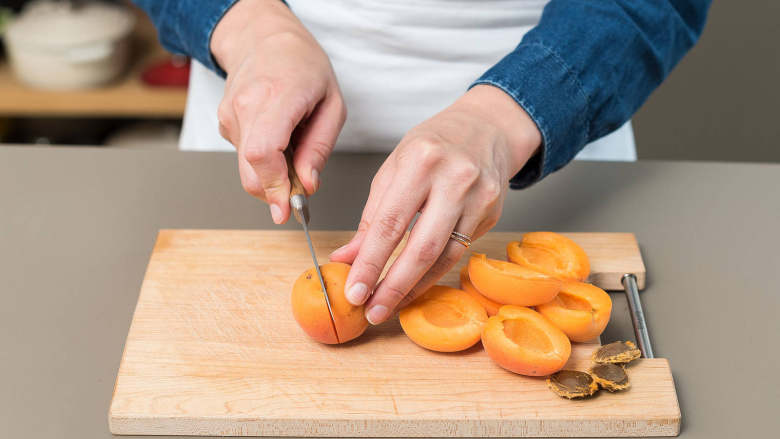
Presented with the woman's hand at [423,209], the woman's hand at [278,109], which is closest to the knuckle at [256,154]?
the woman's hand at [278,109]

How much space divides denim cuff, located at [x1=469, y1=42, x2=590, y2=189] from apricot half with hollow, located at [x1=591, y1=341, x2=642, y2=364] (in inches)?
9.6

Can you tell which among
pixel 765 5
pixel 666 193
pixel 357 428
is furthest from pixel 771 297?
pixel 765 5

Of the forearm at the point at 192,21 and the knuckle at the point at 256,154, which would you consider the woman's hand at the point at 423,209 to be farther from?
the forearm at the point at 192,21

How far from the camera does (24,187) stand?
40.5 inches

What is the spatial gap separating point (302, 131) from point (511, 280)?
11.6 inches

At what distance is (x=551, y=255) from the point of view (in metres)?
0.88

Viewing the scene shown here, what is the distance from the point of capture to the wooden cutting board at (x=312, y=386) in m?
0.71

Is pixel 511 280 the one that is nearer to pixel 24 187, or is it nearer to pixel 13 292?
pixel 13 292

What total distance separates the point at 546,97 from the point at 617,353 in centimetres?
30

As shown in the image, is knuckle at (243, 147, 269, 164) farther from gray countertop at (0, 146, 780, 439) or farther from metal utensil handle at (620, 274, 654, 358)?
metal utensil handle at (620, 274, 654, 358)

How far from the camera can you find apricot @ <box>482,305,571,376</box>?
28.5 inches

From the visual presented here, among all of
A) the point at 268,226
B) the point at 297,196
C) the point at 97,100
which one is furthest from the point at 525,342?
the point at 97,100

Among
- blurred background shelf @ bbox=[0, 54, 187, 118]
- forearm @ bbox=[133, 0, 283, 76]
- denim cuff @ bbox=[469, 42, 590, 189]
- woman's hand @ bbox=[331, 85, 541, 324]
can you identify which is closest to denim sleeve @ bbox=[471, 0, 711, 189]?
denim cuff @ bbox=[469, 42, 590, 189]

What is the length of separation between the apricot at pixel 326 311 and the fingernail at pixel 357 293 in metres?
0.01
